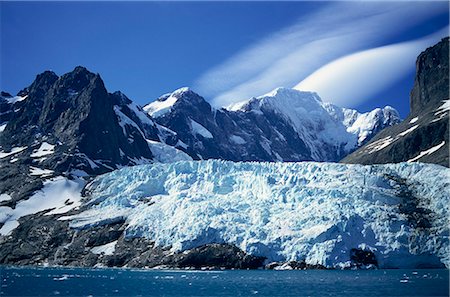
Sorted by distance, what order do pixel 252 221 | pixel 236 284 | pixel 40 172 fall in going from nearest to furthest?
pixel 236 284, pixel 252 221, pixel 40 172

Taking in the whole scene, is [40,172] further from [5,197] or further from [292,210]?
[292,210]

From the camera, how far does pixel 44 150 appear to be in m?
177

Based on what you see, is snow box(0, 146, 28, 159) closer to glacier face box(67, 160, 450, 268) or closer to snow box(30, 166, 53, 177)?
snow box(30, 166, 53, 177)

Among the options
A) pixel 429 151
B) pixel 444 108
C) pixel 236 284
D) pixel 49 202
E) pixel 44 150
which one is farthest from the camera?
pixel 444 108

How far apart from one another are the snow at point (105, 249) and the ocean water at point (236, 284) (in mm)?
17598

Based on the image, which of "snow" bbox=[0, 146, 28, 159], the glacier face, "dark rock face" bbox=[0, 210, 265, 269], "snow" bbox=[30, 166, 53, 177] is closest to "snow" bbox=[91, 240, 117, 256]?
"dark rock face" bbox=[0, 210, 265, 269]

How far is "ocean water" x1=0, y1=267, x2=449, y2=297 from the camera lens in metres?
48.1

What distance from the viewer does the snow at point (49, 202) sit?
105 metres

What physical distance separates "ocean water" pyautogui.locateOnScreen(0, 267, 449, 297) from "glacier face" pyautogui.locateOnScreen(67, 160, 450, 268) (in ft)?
24.6

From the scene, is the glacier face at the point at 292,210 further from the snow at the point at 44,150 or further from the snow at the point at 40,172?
the snow at the point at 44,150

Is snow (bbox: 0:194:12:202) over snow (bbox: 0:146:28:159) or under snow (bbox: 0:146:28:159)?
under

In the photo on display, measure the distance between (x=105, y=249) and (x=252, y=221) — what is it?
25140 millimetres

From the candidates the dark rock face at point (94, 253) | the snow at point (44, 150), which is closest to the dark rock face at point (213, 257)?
the dark rock face at point (94, 253)

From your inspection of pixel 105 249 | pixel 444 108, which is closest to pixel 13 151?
pixel 105 249
